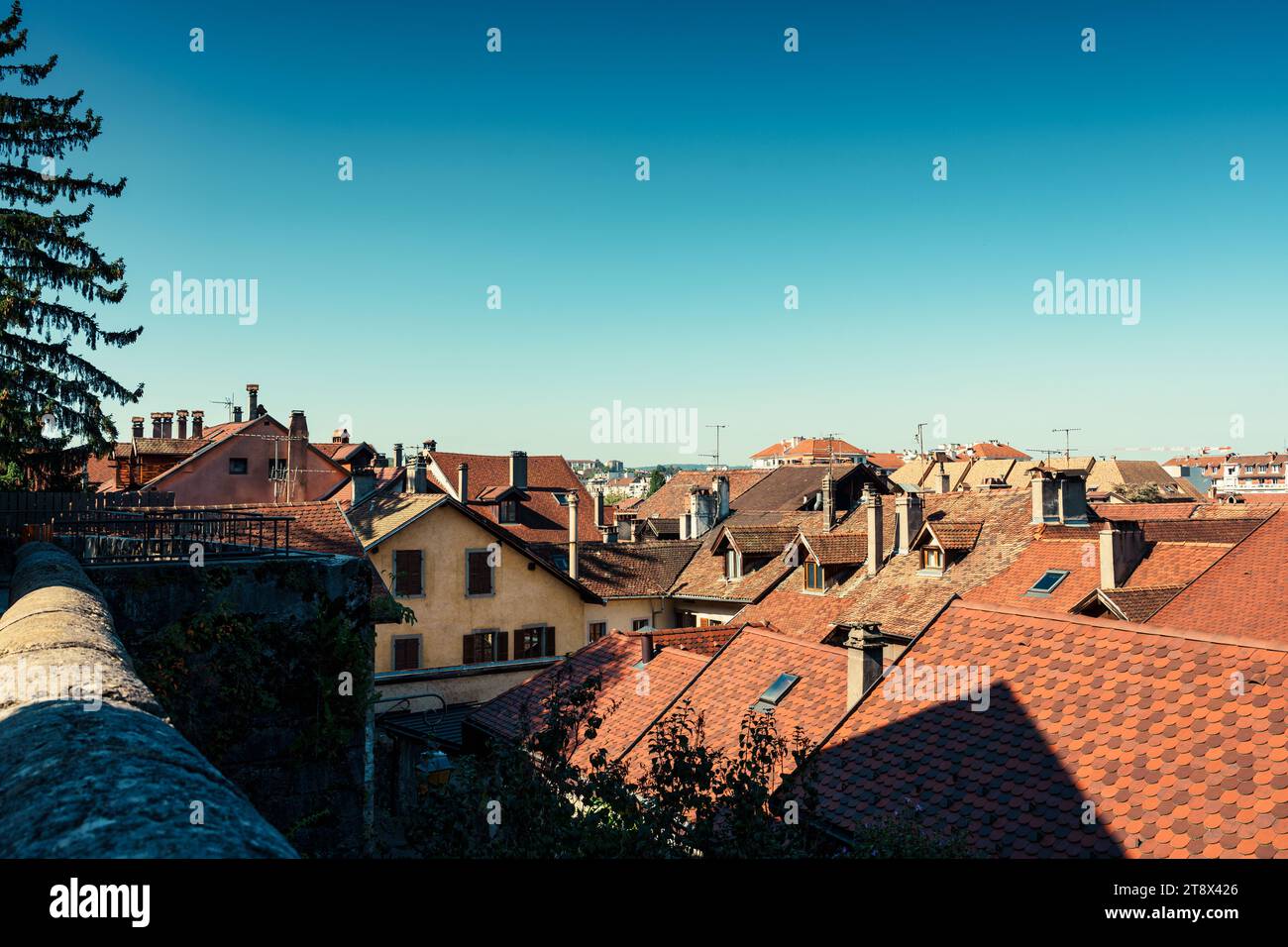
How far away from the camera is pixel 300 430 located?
42.9 metres

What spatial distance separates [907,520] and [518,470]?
26707 mm

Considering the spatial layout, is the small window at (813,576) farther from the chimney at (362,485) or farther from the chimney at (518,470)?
the chimney at (518,470)

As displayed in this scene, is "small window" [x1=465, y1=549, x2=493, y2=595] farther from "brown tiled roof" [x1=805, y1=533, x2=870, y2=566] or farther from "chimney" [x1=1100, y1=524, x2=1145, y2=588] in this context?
"chimney" [x1=1100, y1=524, x2=1145, y2=588]

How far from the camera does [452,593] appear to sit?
1091 inches

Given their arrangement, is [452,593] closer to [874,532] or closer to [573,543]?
[573,543]

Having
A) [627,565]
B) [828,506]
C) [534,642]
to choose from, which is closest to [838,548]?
[828,506]

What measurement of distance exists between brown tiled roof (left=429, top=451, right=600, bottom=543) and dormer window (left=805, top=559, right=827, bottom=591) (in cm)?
1699

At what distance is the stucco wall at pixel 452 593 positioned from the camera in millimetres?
26828

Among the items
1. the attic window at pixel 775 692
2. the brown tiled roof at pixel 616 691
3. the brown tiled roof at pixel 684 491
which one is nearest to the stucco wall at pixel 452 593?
the brown tiled roof at pixel 616 691
